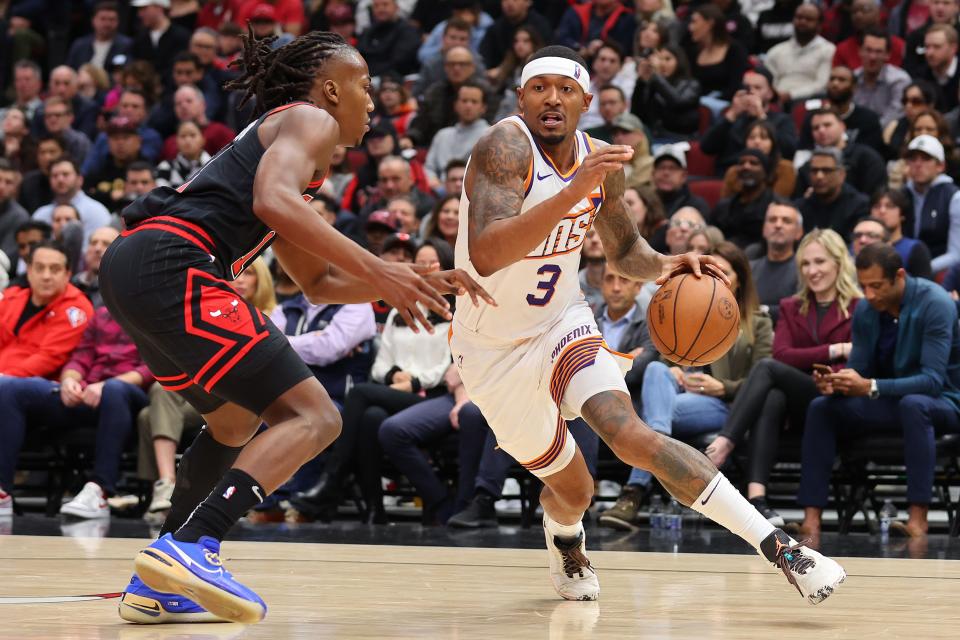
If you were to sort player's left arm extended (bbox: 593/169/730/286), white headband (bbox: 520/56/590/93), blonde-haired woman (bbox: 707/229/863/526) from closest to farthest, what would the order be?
white headband (bbox: 520/56/590/93), player's left arm extended (bbox: 593/169/730/286), blonde-haired woman (bbox: 707/229/863/526)

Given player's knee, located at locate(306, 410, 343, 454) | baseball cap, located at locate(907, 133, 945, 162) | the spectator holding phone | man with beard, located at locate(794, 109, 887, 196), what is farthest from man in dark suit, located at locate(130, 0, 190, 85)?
player's knee, located at locate(306, 410, 343, 454)

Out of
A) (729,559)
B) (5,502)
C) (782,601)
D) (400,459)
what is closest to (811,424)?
(729,559)

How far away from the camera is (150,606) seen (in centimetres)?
392

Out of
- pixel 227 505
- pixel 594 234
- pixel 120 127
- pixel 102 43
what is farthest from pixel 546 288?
pixel 102 43

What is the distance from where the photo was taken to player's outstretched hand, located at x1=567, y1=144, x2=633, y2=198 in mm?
4043

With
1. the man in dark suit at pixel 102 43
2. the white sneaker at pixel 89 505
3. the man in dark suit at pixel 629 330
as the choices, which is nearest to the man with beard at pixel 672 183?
the man in dark suit at pixel 629 330

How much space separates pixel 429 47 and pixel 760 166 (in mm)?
5280

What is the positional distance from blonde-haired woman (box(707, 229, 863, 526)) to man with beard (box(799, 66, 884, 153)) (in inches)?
110

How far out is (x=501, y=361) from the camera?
15.9 feet

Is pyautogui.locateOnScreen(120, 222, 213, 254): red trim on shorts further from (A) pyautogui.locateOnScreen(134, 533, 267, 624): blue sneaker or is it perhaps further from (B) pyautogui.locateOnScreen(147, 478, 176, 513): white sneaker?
(B) pyautogui.locateOnScreen(147, 478, 176, 513): white sneaker

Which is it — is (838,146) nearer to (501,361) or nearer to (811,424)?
(811,424)

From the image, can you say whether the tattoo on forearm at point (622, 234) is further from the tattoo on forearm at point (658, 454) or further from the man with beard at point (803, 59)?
the man with beard at point (803, 59)

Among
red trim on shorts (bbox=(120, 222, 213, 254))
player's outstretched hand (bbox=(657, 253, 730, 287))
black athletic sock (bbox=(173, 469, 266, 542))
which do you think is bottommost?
black athletic sock (bbox=(173, 469, 266, 542))

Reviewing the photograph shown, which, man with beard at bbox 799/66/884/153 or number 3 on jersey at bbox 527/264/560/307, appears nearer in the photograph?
number 3 on jersey at bbox 527/264/560/307
